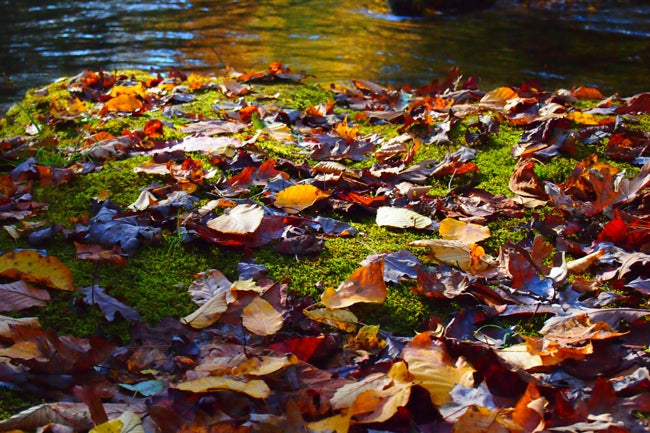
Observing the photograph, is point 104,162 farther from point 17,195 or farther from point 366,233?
point 366,233

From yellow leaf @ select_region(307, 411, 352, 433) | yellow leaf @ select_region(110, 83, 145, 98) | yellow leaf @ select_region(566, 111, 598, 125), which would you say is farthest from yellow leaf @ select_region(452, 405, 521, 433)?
yellow leaf @ select_region(110, 83, 145, 98)

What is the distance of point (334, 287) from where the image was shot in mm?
2084

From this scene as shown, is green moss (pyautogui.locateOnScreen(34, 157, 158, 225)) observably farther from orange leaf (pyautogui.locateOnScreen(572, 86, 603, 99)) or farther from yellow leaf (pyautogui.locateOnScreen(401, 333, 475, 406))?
orange leaf (pyautogui.locateOnScreen(572, 86, 603, 99))

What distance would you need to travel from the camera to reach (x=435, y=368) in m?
1.63

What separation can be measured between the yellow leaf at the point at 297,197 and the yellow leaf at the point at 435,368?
980 mm

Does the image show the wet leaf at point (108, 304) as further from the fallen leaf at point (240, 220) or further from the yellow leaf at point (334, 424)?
the yellow leaf at point (334, 424)

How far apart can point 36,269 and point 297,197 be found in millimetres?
1044

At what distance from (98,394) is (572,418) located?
115 centimetres

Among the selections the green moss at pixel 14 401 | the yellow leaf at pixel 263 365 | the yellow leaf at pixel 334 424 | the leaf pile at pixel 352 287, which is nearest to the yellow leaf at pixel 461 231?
the leaf pile at pixel 352 287

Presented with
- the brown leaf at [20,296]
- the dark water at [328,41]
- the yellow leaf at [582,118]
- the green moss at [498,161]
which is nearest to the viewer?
the brown leaf at [20,296]

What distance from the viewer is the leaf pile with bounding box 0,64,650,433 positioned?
4.89ft

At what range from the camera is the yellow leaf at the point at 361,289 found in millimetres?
1953

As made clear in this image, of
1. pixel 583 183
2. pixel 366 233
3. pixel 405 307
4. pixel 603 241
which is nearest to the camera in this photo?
pixel 405 307

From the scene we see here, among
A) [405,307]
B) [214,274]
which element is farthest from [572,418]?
[214,274]
